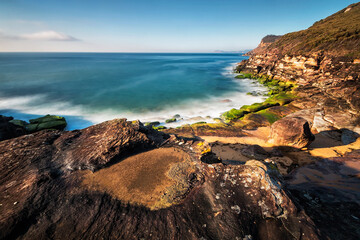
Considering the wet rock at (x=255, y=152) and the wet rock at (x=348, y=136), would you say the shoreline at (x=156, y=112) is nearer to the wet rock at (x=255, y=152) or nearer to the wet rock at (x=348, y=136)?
the wet rock at (x=255, y=152)

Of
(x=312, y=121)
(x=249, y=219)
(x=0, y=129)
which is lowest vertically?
(x=312, y=121)

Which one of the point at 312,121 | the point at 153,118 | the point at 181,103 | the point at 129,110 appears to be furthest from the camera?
the point at 181,103

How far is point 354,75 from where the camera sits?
22078mm

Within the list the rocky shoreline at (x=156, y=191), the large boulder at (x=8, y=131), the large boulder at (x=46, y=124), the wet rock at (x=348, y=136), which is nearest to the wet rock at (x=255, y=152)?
the rocky shoreline at (x=156, y=191)

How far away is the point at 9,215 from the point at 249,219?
753cm

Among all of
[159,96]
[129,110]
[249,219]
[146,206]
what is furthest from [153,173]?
[159,96]

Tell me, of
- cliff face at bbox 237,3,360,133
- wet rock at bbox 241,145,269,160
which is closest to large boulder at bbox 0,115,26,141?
wet rock at bbox 241,145,269,160

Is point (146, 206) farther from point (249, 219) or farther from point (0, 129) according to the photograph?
point (0, 129)

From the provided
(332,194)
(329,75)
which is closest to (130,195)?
(332,194)

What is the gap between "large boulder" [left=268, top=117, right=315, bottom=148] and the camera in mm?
13211

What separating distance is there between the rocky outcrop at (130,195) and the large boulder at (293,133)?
7.93 metres

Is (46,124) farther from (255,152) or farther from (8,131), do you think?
(255,152)

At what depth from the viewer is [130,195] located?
5.92 metres

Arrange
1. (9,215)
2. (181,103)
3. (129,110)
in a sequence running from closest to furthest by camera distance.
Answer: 1. (9,215)
2. (129,110)
3. (181,103)
